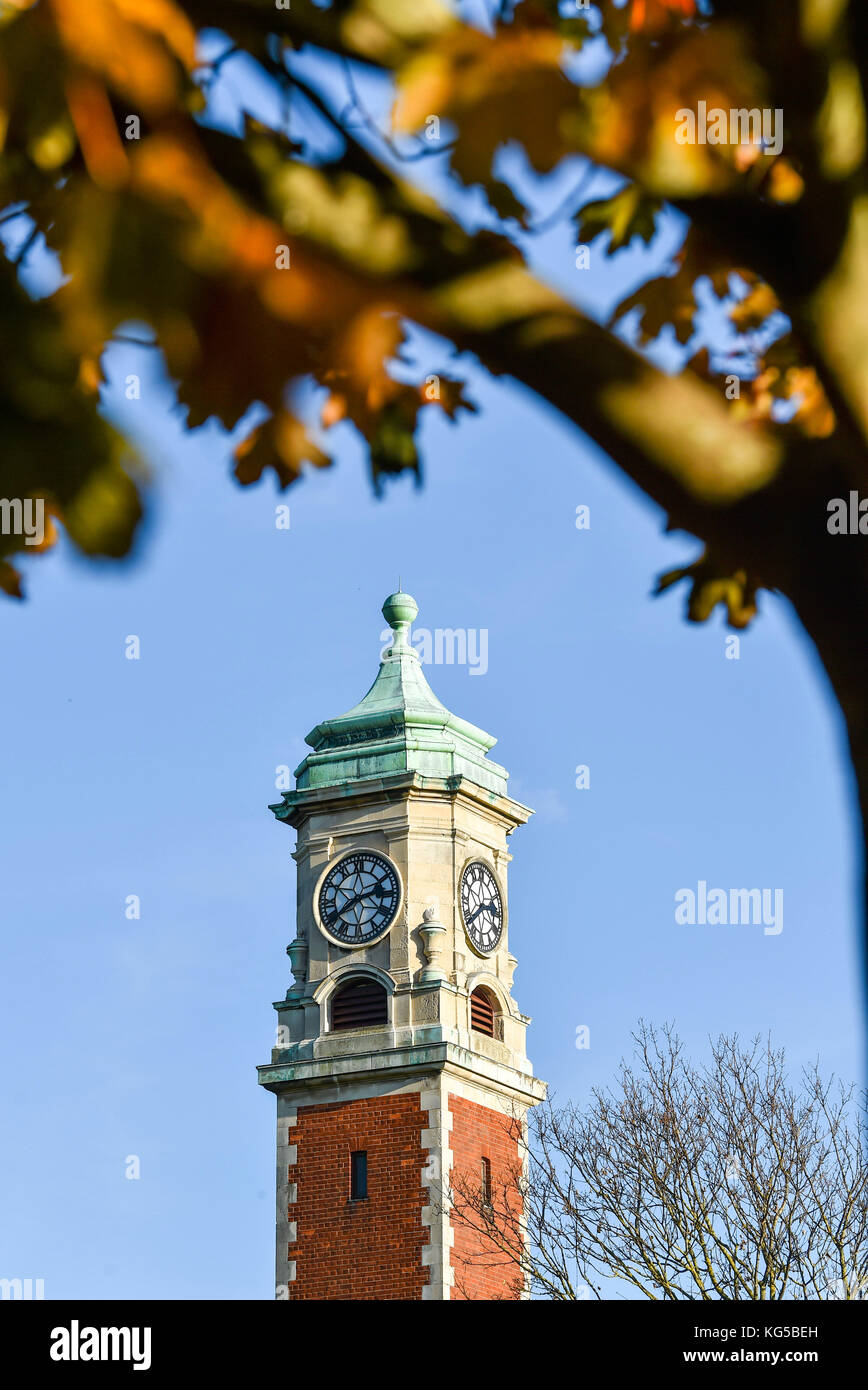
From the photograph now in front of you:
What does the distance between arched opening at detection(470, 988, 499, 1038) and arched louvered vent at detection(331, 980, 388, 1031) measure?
6.03 ft

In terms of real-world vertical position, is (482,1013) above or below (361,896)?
below

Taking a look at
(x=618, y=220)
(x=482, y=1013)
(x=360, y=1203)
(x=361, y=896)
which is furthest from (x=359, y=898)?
(x=618, y=220)

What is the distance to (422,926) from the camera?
39969mm

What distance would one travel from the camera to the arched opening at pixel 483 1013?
132 ft

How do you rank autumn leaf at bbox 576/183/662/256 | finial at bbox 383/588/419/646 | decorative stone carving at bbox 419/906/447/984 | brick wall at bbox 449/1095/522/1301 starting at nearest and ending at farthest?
autumn leaf at bbox 576/183/662/256
brick wall at bbox 449/1095/522/1301
decorative stone carving at bbox 419/906/447/984
finial at bbox 383/588/419/646

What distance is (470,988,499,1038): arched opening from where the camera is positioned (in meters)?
40.2

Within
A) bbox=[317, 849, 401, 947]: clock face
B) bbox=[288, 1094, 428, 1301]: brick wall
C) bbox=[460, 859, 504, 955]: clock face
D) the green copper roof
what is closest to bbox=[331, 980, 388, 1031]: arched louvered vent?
bbox=[317, 849, 401, 947]: clock face

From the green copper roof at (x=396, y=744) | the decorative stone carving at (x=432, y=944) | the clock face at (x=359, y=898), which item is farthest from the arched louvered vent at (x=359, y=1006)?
the green copper roof at (x=396, y=744)

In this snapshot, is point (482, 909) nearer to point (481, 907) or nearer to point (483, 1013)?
point (481, 907)

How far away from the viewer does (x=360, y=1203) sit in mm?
38281

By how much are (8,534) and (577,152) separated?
1135mm

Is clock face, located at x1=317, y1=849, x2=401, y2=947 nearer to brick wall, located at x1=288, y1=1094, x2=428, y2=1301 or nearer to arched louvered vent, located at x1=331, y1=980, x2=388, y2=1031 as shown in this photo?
arched louvered vent, located at x1=331, y1=980, x2=388, y2=1031

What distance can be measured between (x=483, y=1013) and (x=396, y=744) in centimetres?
570
